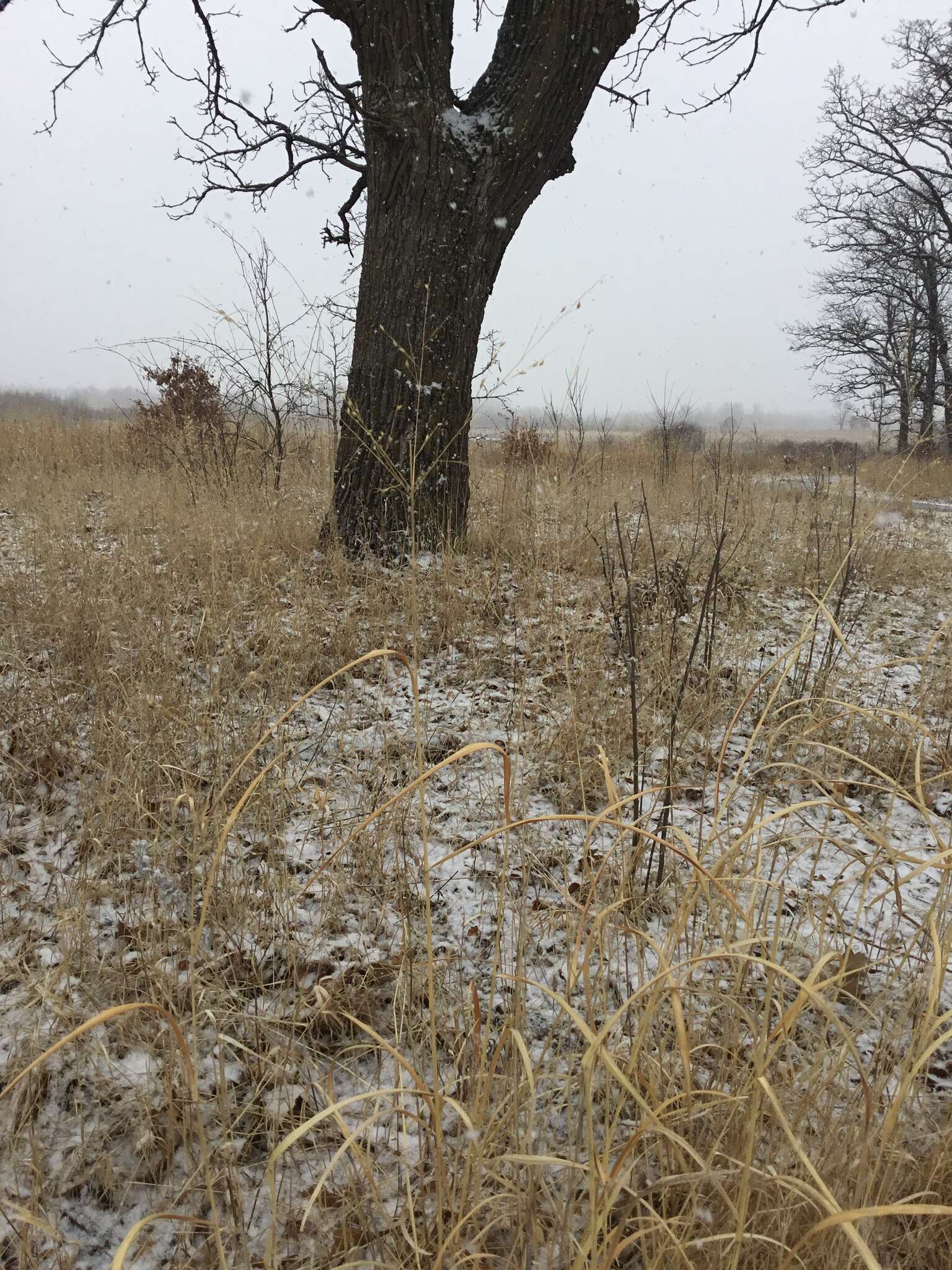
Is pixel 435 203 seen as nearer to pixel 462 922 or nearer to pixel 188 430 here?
pixel 188 430

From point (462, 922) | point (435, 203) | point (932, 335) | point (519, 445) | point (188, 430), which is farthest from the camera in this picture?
point (932, 335)

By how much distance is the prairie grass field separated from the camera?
101cm

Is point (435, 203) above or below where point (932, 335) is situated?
below

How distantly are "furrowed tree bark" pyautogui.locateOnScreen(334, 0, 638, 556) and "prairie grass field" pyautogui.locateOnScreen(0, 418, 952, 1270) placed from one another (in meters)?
0.60

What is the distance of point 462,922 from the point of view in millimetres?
1802

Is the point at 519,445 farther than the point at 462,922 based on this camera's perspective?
Yes

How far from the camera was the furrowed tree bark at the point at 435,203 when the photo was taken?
384 centimetres

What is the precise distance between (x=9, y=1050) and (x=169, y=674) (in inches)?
53.0

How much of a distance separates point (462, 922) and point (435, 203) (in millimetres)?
3757

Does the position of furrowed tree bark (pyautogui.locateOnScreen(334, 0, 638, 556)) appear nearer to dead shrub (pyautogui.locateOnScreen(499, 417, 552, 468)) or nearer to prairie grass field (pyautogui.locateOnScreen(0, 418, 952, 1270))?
prairie grass field (pyautogui.locateOnScreen(0, 418, 952, 1270))

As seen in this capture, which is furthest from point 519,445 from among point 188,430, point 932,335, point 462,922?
point 932,335

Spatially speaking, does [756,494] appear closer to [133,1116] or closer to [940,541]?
[940,541]

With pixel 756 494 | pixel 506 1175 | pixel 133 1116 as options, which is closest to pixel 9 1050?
pixel 133 1116

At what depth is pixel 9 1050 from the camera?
1.42m
